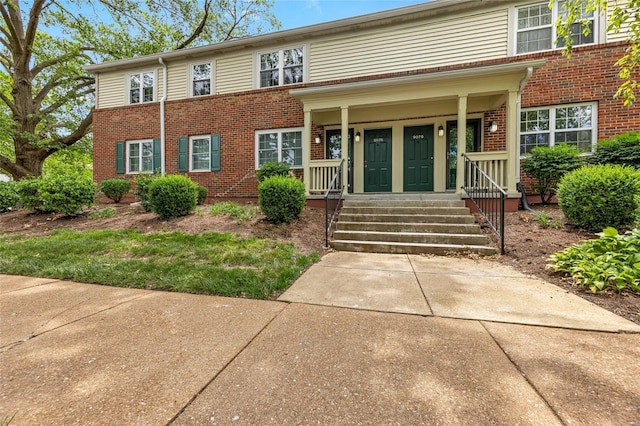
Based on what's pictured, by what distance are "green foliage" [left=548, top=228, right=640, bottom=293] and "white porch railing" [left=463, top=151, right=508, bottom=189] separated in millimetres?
3055

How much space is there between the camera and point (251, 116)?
384 inches

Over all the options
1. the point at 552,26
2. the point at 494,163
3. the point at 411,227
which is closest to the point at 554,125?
the point at 494,163

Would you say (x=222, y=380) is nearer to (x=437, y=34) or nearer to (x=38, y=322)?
(x=38, y=322)

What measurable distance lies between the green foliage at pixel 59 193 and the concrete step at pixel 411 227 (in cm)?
711

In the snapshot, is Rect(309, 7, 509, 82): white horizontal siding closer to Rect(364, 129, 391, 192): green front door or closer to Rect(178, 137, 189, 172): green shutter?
Rect(364, 129, 391, 192): green front door

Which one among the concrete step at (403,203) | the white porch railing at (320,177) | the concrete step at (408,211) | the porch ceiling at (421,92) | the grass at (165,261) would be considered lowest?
the grass at (165,261)

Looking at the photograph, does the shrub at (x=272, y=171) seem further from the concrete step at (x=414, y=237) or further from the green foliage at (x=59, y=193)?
the green foliage at (x=59, y=193)

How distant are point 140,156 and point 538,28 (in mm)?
13688

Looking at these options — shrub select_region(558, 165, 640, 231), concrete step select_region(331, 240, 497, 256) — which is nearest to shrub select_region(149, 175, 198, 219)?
concrete step select_region(331, 240, 497, 256)

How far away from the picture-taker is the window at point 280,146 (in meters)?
9.45

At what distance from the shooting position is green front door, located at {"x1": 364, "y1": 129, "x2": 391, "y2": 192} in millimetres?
8859

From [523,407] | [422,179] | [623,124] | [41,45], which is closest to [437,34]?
[422,179]

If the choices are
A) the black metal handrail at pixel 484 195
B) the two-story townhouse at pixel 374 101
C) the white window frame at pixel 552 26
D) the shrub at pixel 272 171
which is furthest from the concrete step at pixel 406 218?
the white window frame at pixel 552 26

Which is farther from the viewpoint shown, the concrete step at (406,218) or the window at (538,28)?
the window at (538,28)
